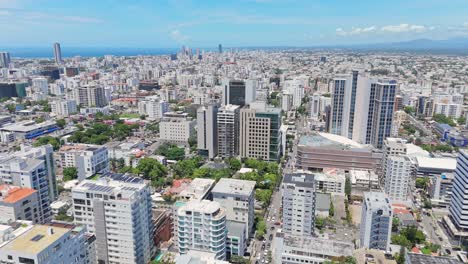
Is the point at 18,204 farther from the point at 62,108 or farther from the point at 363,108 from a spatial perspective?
the point at 62,108

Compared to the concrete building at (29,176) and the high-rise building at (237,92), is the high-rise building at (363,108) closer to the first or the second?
the high-rise building at (237,92)

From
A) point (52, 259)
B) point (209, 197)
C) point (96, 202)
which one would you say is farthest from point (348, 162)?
point (52, 259)

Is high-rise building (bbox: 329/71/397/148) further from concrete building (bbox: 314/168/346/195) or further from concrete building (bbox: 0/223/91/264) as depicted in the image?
concrete building (bbox: 0/223/91/264)

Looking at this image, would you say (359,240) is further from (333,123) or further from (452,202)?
(333,123)

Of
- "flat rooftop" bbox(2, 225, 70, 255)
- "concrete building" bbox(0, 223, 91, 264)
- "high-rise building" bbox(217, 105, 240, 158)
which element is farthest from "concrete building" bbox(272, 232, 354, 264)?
"high-rise building" bbox(217, 105, 240, 158)

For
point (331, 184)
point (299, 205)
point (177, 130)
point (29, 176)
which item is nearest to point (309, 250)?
point (299, 205)
